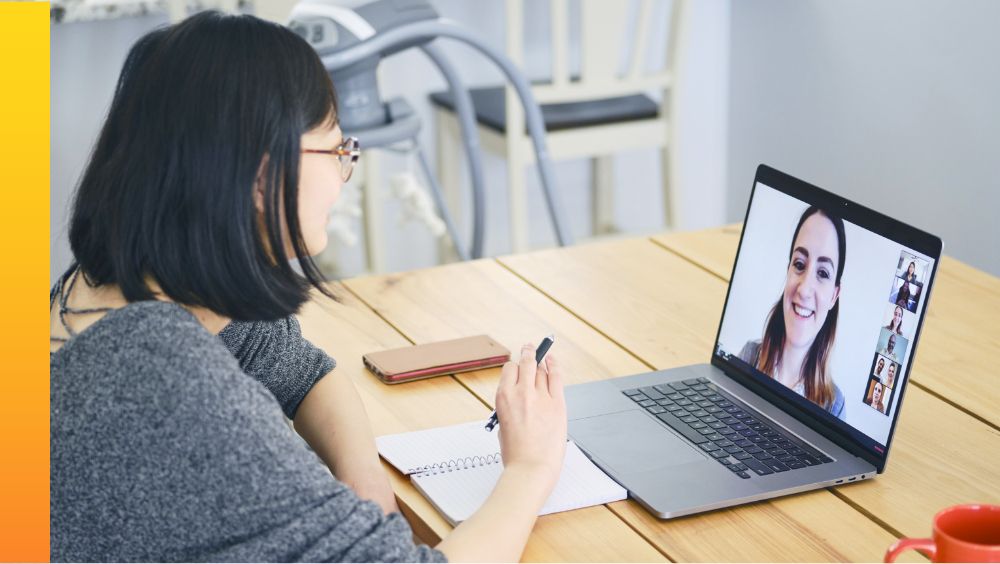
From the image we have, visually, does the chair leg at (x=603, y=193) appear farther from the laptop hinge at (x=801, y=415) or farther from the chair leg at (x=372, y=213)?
the laptop hinge at (x=801, y=415)

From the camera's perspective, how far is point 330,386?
53.0 inches

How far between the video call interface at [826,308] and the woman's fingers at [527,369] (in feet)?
0.91

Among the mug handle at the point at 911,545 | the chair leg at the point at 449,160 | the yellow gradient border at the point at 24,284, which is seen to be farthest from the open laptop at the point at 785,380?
the chair leg at the point at 449,160

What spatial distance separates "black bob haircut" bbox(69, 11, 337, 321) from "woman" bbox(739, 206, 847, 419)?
0.53m

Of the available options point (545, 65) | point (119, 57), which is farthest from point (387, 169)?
point (119, 57)

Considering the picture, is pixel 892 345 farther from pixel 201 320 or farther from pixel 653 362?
pixel 201 320

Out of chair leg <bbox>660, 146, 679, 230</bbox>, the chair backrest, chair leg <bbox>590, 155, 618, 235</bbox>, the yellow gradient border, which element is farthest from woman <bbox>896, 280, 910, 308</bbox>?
chair leg <bbox>590, 155, 618, 235</bbox>

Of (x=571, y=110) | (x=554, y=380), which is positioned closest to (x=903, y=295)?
(x=554, y=380)

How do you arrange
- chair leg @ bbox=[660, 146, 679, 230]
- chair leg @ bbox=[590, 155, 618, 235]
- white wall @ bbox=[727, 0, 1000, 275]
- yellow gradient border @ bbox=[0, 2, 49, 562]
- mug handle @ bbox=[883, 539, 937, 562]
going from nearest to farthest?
mug handle @ bbox=[883, 539, 937, 562]
yellow gradient border @ bbox=[0, 2, 49, 562]
white wall @ bbox=[727, 0, 1000, 275]
chair leg @ bbox=[660, 146, 679, 230]
chair leg @ bbox=[590, 155, 618, 235]

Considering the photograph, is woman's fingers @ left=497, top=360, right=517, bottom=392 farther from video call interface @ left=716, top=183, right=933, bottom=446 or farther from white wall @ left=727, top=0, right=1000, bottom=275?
white wall @ left=727, top=0, right=1000, bottom=275

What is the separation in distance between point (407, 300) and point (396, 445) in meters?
0.48

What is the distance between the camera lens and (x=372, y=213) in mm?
3324

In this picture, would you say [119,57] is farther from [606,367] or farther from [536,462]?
[536,462]

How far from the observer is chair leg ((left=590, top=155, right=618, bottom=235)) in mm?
3699
